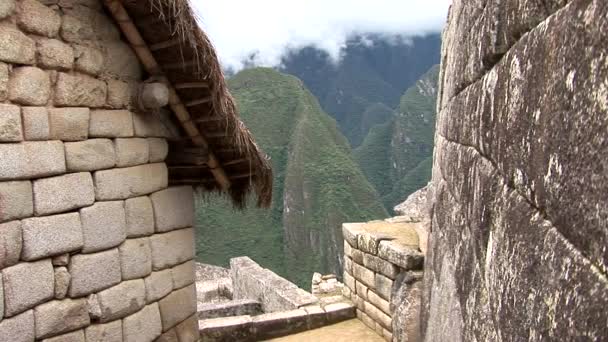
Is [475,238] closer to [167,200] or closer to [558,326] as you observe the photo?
[558,326]

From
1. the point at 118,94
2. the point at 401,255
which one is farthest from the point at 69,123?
the point at 401,255

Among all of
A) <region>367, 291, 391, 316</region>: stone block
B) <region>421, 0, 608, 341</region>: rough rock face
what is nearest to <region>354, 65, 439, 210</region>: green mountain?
<region>367, 291, 391, 316</region>: stone block

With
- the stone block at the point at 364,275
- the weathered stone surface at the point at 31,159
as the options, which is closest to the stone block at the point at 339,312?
the stone block at the point at 364,275

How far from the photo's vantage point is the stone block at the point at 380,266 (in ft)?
17.9

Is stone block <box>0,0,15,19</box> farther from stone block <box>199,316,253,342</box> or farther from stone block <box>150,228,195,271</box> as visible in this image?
stone block <box>199,316,253,342</box>

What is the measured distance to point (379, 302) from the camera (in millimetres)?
5910

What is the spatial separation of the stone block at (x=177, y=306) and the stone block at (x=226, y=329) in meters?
2.22

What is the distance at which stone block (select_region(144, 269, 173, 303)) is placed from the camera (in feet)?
11.4

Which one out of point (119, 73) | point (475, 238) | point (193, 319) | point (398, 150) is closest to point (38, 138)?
point (119, 73)

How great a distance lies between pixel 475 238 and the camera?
2.13 m

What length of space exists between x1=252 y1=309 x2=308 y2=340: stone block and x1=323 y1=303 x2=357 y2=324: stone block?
288 millimetres

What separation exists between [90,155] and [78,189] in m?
0.21

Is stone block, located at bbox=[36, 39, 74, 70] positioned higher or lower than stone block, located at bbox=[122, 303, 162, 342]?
higher

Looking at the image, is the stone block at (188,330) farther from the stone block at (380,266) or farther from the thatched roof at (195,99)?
the stone block at (380,266)
